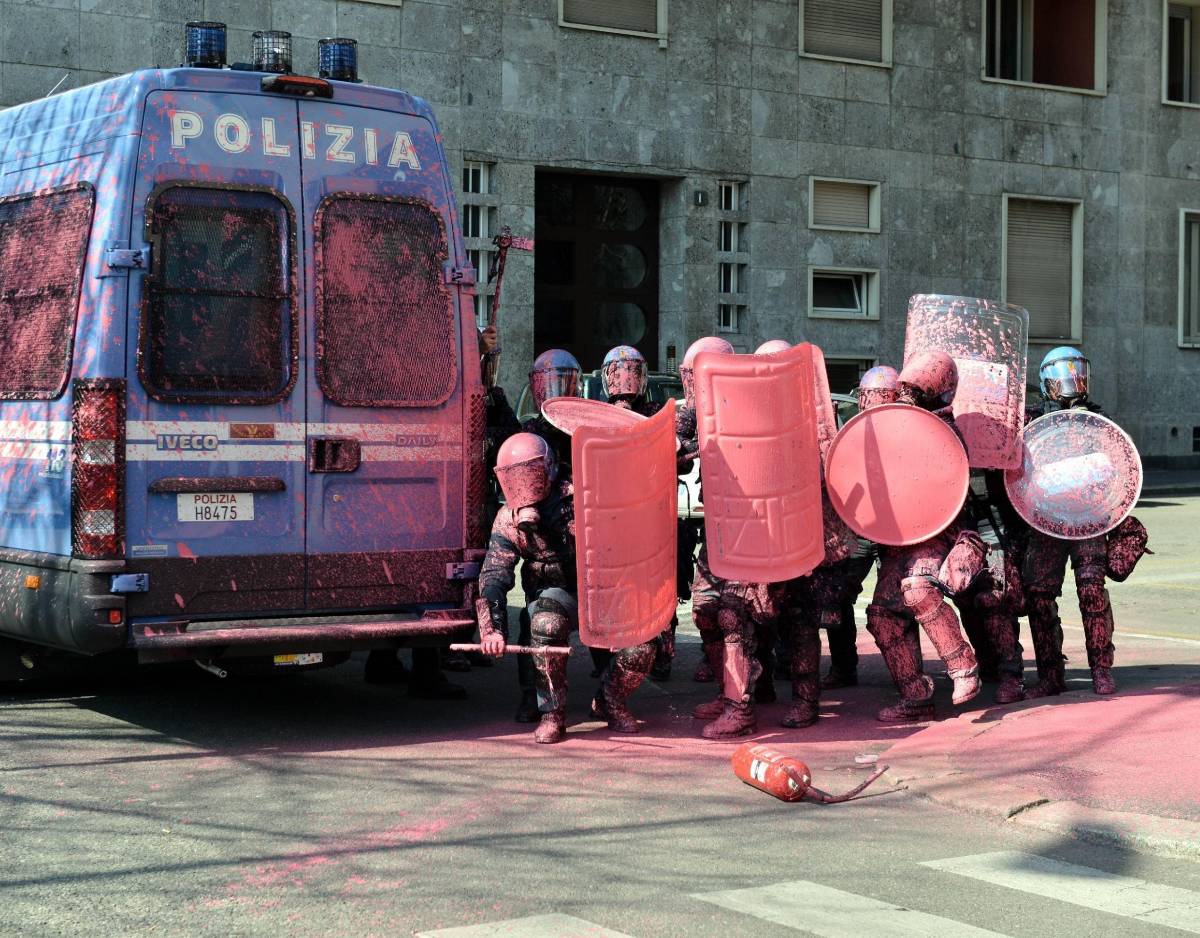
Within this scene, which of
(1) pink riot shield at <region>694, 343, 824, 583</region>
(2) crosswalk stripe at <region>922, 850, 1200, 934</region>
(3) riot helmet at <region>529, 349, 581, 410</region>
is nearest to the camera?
(2) crosswalk stripe at <region>922, 850, 1200, 934</region>

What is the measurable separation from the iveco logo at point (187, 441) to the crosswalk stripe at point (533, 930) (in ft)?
10.6

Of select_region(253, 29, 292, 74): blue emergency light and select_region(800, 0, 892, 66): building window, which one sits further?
select_region(800, 0, 892, 66): building window

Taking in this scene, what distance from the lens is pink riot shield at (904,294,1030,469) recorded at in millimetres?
8375

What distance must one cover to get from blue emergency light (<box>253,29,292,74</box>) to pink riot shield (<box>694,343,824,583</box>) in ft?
7.62

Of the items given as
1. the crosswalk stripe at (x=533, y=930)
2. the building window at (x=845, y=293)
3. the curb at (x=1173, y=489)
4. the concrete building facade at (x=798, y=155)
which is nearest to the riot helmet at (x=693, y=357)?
the crosswalk stripe at (x=533, y=930)

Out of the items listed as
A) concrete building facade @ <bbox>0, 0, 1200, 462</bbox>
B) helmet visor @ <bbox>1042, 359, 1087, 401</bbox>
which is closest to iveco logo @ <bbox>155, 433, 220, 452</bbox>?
helmet visor @ <bbox>1042, 359, 1087, 401</bbox>

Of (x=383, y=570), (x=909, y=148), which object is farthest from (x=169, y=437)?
(x=909, y=148)

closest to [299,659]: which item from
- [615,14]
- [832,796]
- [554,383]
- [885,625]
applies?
[554,383]

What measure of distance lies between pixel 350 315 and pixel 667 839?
3.03 metres

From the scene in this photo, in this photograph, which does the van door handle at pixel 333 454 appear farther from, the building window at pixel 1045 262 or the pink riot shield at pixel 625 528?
the building window at pixel 1045 262

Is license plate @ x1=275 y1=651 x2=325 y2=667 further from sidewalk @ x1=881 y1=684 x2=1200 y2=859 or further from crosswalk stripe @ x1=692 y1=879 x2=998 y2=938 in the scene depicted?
crosswalk stripe @ x1=692 y1=879 x2=998 y2=938

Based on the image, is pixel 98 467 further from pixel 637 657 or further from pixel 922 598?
pixel 922 598

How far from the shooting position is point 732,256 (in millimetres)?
24688

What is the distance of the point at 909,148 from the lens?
1038 inches
